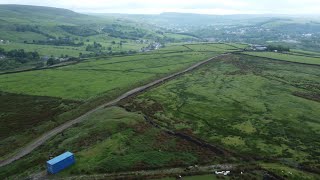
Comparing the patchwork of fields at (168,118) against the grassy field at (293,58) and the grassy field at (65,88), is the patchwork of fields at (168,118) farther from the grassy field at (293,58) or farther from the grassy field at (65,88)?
the grassy field at (293,58)

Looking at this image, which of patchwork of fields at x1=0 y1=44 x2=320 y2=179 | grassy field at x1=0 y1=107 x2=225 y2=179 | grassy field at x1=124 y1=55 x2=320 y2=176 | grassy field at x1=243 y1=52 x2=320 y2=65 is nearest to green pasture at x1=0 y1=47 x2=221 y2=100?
patchwork of fields at x1=0 y1=44 x2=320 y2=179

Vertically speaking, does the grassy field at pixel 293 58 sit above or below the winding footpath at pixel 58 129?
above

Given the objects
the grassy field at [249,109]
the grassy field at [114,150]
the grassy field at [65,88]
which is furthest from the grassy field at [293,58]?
the grassy field at [114,150]

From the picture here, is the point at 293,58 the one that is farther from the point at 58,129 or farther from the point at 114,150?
the point at 114,150

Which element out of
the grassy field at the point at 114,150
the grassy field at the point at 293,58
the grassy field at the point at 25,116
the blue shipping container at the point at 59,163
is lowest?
the grassy field at the point at 25,116

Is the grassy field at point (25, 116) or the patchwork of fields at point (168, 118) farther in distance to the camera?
the grassy field at point (25, 116)

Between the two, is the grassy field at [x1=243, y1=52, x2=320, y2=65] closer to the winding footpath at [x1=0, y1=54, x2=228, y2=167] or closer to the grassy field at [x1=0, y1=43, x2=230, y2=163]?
the grassy field at [x1=0, y1=43, x2=230, y2=163]

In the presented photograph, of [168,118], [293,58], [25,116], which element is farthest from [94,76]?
[293,58]

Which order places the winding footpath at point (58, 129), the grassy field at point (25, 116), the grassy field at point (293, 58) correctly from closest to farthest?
1. the winding footpath at point (58, 129)
2. the grassy field at point (25, 116)
3. the grassy field at point (293, 58)
